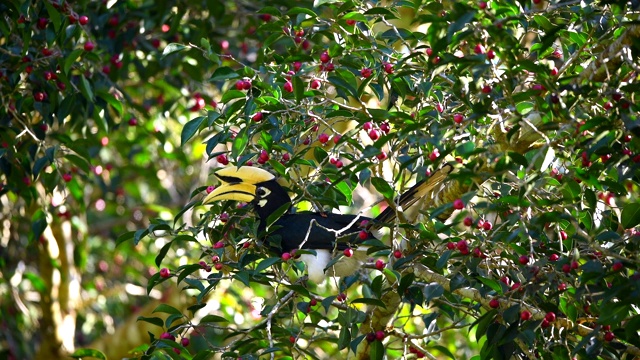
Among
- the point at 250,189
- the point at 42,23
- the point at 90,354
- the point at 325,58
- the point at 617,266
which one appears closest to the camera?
the point at 617,266

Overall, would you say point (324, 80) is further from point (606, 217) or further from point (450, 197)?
point (606, 217)

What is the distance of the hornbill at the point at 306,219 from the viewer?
2.70 m

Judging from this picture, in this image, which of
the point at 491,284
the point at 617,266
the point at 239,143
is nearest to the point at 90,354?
the point at 239,143

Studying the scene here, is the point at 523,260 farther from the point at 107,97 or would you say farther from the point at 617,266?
the point at 107,97

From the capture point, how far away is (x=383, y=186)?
232 cm

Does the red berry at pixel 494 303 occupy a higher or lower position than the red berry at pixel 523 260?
lower

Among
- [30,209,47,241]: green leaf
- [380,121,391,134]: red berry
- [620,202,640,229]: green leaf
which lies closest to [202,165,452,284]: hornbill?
[380,121,391,134]: red berry

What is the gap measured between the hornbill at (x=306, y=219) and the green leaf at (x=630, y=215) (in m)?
0.55

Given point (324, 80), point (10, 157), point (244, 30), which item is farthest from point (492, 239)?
point (244, 30)

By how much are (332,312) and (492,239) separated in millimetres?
2227

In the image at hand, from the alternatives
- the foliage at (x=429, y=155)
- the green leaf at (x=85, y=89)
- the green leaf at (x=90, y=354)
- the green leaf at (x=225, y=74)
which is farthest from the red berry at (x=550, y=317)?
the green leaf at (x=85, y=89)

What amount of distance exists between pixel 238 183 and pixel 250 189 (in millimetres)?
55

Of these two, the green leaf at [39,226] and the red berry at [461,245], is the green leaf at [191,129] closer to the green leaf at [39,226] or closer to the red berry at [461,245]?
the red berry at [461,245]

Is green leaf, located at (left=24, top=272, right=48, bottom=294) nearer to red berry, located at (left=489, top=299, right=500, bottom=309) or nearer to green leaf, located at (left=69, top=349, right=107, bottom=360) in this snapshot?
green leaf, located at (left=69, top=349, right=107, bottom=360)
